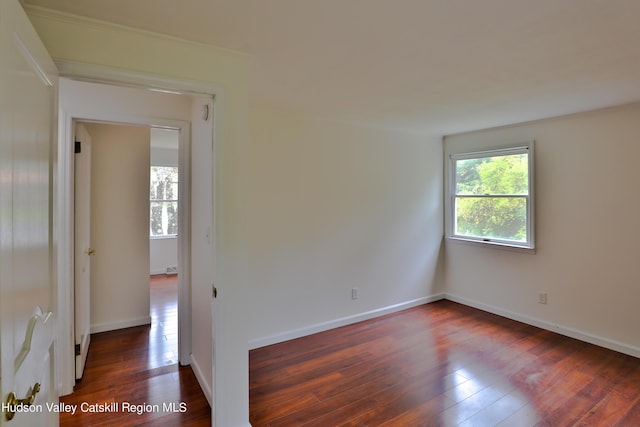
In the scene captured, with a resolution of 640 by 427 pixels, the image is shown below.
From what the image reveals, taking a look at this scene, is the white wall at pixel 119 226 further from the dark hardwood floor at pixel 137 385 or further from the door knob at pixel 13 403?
the door knob at pixel 13 403

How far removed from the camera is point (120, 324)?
364 centimetres

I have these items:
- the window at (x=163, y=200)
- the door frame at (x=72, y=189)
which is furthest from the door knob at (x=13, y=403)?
the window at (x=163, y=200)

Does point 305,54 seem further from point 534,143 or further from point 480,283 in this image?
point 480,283

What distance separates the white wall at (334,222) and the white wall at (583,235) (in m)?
0.98

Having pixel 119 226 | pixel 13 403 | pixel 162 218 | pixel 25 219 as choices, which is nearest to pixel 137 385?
pixel 119 226

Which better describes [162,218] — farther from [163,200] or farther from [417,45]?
[417,45]

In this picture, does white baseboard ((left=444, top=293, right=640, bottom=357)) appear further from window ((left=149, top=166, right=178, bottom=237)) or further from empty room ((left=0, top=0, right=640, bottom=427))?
window ((left=149, top=166, right=178, bottom=237))

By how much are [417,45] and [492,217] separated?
2.97 meters

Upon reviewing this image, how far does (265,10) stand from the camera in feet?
4.84

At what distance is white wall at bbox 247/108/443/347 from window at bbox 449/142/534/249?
28 centimetres

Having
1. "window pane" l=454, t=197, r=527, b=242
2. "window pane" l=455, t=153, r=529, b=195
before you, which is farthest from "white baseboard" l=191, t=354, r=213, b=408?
"window pane" l=455, t=153, r=529, b=195

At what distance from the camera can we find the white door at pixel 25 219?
827 mm

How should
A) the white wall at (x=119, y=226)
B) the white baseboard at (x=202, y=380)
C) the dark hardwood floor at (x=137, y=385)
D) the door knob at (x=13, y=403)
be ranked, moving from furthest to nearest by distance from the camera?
the white wall at (x=119, y=226), the white baseboard at (x=202, y=380), the dark hardwood floor at (x=137, y=385), the door knob at (x=13, y=403)

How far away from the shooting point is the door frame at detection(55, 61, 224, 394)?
158 cm
